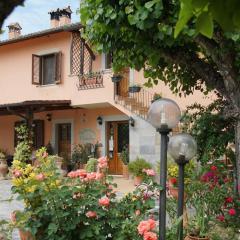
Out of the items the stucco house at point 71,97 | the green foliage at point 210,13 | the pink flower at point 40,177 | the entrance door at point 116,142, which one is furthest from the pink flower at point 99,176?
the entrance door at point 116,142

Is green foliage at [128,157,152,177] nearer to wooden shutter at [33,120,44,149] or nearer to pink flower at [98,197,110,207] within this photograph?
wooden shutter at [33,120,44,149]

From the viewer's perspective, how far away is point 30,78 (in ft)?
69.7

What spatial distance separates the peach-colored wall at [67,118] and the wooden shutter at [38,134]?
0.16m

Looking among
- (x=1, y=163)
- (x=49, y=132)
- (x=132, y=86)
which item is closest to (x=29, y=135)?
(x=1, y=163)

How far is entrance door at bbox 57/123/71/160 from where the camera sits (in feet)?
67.6

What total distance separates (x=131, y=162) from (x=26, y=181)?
10743 mm

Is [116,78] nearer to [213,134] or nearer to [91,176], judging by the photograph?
[213,134]

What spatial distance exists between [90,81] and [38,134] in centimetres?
464

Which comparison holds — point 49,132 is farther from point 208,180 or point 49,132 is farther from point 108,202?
point 108,202

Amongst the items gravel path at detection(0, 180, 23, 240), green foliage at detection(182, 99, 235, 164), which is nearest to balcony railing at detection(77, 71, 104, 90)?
gravel path at detection(0, 180, 23, 240)

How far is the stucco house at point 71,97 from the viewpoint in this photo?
55.9ft

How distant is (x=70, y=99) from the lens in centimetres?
1875

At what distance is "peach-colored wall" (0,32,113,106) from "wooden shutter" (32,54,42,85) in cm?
34

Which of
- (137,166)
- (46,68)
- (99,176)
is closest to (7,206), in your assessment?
(137,166)
